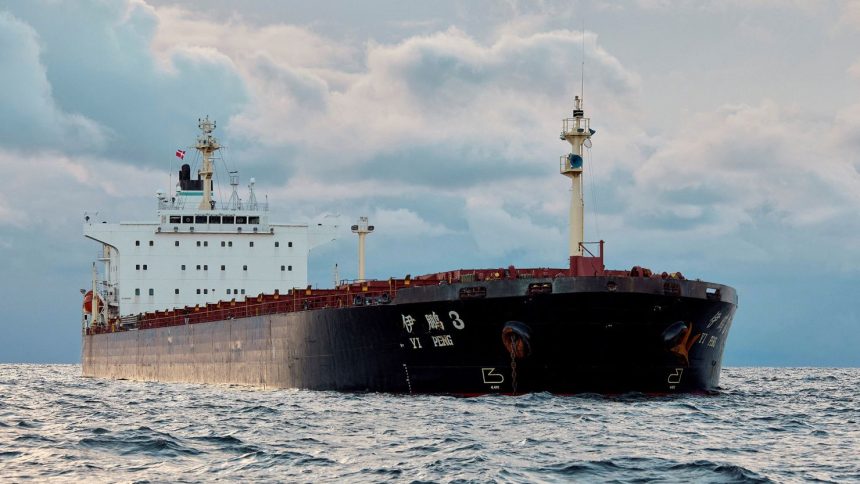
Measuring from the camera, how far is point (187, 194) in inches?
2320

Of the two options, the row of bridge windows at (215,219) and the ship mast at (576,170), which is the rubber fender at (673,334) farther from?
the row of bridge windows at (215,219)

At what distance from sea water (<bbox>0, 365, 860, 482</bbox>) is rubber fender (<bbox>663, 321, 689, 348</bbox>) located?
1.41 metres

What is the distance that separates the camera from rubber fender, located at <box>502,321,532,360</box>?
983 inches

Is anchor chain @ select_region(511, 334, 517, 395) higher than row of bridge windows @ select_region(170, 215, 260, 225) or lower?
lower

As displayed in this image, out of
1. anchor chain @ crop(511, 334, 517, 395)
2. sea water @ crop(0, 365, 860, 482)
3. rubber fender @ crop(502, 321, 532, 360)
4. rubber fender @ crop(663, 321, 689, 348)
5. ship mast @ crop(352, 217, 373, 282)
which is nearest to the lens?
sea water @ crop(0, 365, 860, 482)

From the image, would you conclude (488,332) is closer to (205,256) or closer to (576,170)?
(576,170)

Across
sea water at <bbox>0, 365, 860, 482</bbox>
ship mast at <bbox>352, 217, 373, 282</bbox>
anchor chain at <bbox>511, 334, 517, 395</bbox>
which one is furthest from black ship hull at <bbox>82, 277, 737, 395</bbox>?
ship mast at <bbox>352, 217, 373, 282</bbox>

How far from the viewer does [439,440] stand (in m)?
17.5

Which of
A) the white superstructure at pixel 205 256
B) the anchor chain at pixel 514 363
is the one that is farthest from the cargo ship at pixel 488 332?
the white superstructure at pixel 205 256

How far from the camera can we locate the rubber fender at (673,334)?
25.7 metres

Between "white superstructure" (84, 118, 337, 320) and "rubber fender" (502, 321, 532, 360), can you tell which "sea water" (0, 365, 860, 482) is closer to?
"rubber fender" (502, 321, 532, 360)

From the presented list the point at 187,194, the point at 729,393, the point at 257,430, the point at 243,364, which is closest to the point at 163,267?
the point at 187,194

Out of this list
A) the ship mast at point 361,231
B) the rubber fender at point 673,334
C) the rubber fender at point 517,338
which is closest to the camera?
the rubber fender at point 517,338

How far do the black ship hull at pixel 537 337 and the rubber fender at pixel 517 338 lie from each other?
0.03m
